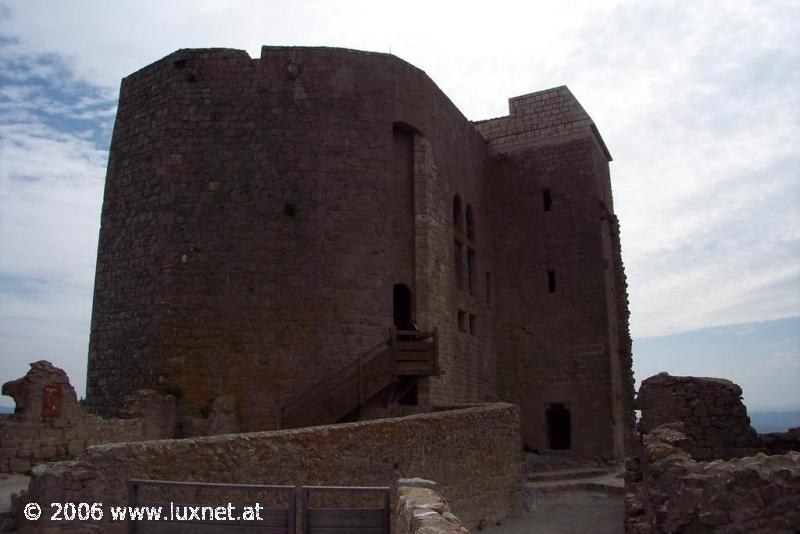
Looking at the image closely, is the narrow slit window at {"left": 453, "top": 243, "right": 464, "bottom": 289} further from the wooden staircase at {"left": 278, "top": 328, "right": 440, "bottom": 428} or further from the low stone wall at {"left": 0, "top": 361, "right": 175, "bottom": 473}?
the low stone wall at {"left": 0, "top": 361, "right": 175, "bottom": 473}

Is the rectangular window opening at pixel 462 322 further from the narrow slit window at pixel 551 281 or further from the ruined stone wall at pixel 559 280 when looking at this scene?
the narrow slit window at pixel 551 281

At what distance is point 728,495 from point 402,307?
11455 millimetres

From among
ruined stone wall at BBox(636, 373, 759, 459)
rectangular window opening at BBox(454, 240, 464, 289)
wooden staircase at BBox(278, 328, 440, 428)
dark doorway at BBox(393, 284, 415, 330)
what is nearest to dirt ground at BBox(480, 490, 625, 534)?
ruined stone wall at BBox(636, 373, 759, 459)

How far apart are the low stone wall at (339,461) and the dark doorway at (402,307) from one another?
Result: 4.27 meters

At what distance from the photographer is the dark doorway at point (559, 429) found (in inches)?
874

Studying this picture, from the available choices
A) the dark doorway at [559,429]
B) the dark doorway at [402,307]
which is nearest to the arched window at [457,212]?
the dark doorway at [402,307]

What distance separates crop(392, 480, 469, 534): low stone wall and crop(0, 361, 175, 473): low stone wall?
25.1 feet

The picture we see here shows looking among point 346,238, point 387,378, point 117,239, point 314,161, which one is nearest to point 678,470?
point 387,378

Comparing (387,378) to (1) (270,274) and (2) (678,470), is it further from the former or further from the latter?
(2) (678,470)

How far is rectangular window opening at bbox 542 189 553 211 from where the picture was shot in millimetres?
22922

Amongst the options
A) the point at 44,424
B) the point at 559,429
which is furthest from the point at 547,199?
the point at 44,424

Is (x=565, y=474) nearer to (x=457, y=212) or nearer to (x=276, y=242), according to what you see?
(x=457, y=212)

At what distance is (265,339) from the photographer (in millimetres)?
14828

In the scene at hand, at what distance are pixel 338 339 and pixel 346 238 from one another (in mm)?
2279
